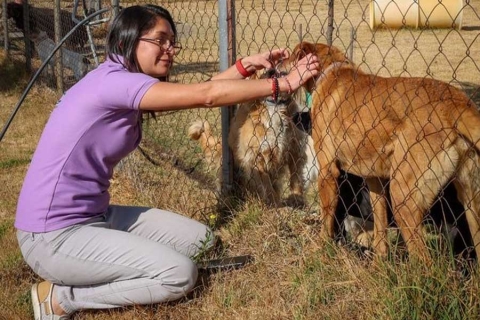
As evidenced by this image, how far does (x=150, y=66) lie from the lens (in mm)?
3398

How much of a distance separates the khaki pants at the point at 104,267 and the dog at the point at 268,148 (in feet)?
4.53

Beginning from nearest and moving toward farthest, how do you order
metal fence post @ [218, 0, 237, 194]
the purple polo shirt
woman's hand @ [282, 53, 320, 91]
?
woman's hand @ [282, 53, 320, 91] < the purple polo shirt < metal fence post @ [218, 0, 237, 194]

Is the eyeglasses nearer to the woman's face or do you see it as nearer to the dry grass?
the woman's face

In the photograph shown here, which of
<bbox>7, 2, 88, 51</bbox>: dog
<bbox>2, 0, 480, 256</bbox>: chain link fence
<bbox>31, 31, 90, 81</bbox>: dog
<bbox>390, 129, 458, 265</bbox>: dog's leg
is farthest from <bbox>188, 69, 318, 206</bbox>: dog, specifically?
<bbox>7, 2, 88, 51</bbox>: dog

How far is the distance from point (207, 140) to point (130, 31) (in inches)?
94.1

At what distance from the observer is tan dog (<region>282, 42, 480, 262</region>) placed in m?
3.55

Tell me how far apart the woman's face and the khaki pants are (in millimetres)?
839

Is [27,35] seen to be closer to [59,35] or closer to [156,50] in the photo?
[59,35]

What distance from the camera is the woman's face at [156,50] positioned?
3343 millimetres

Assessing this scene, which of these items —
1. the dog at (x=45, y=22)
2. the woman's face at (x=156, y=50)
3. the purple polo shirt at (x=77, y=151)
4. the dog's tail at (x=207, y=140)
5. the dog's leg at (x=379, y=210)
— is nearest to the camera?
the purple polo shirt at (x=77, y=151)

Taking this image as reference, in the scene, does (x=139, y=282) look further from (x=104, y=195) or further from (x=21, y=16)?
(x=21, y=16)

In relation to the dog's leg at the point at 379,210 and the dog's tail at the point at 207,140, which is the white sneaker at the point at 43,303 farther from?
the dog's tail at the point at 207,140

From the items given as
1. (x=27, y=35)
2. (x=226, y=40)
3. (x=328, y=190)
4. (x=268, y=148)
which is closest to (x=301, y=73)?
(x=226, y=40)

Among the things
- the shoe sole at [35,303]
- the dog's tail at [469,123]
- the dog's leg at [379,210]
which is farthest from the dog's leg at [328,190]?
the shoe sole at [35,303]
